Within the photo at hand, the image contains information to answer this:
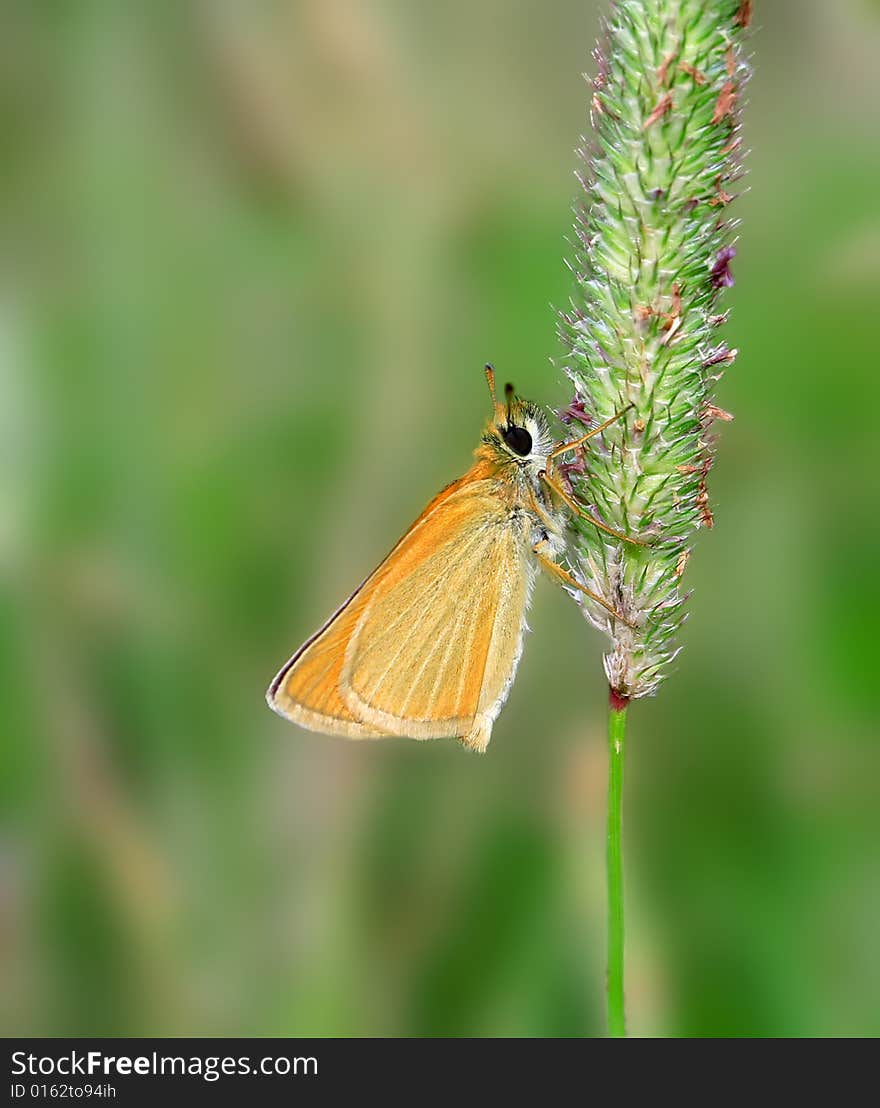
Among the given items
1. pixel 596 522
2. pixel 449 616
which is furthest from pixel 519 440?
pixel 596 522

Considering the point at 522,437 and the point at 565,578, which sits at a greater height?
the point at 522,437

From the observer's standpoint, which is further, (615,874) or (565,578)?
(565,578)

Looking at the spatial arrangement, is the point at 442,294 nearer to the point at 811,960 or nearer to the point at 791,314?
the point at 791,314

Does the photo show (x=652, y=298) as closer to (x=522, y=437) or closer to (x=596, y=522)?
(x=596, y=522)

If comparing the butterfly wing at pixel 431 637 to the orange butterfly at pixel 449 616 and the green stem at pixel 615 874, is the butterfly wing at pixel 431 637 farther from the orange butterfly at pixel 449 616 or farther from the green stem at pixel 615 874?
the green stem at pixel 615 874

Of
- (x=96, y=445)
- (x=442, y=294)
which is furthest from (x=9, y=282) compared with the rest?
(x=442, y=294)

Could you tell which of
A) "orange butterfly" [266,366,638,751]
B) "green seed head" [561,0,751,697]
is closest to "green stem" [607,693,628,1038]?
"green seed head" [561,0,751,697]
